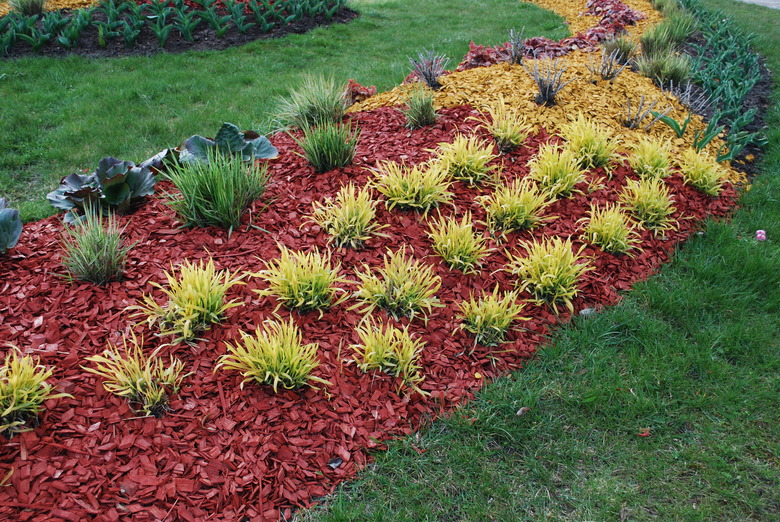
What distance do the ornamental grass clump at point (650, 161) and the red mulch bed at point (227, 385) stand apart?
0.62 m

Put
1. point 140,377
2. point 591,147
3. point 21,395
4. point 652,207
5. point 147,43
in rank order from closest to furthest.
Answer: point 21,395 → point 140,377 → point 652,207 → point 591,147 → point 147,43

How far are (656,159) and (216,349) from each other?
12.3 ft

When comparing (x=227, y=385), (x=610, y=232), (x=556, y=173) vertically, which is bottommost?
(x=227, y=385)

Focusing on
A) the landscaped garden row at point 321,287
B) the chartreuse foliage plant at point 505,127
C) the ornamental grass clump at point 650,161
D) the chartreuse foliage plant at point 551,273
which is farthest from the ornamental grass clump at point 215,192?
the ornamental grass clump at point 650,161

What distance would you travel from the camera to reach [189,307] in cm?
285

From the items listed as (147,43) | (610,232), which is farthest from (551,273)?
(147,43)

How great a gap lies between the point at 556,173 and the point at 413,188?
1161 mm

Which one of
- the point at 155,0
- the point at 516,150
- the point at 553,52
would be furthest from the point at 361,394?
the point at 155,0

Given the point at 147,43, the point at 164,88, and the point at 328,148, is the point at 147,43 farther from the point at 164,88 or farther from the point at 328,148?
the point at 328,148

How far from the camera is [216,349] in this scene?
287 centimetres

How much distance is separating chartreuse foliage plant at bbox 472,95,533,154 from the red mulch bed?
70 centimetres

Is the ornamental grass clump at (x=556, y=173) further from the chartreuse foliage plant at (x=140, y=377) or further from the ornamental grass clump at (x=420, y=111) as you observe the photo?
the chartreuse foliage plant at (x=140, y=377)

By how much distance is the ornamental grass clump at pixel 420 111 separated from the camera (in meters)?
4.64

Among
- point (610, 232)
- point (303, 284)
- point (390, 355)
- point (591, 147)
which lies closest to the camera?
point (390, 355)
